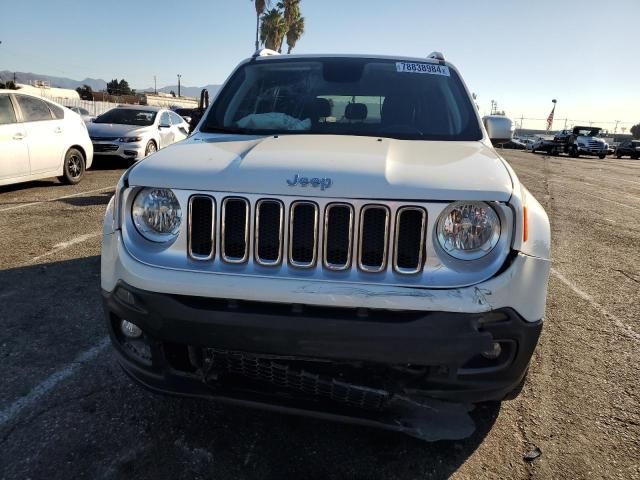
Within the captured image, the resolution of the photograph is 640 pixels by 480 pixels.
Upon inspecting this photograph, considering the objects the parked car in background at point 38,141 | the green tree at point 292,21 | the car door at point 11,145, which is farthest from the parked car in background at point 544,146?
the car door at point 11,145

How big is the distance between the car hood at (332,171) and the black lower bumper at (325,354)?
0.47 m

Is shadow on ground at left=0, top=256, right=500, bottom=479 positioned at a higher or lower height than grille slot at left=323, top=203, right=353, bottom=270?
lower

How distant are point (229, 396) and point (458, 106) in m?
2.33

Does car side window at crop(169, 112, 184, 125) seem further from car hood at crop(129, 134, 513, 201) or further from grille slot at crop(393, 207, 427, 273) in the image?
grille slot at crop(393, 207, 427, 273)

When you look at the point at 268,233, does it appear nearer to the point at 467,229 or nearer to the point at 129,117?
the point at 467,229

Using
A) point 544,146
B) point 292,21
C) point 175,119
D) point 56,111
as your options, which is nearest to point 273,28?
point 292,21

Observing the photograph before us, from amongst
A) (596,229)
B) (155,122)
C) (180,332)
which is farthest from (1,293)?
(155,122)

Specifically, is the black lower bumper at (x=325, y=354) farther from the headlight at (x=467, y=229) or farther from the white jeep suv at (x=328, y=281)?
the headlight at (x=467, y=229)

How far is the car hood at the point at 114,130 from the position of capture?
11.6m

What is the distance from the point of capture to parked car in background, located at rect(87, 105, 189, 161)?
37.9 ft

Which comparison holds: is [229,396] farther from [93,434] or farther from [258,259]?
[93,434]

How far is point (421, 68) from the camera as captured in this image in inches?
136

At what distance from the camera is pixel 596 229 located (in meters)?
8.02

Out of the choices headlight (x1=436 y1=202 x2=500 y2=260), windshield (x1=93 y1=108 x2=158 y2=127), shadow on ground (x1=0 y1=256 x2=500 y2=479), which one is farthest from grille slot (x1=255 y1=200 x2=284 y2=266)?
windshield (x1=93 y1=108 x2=158 y2=127)
